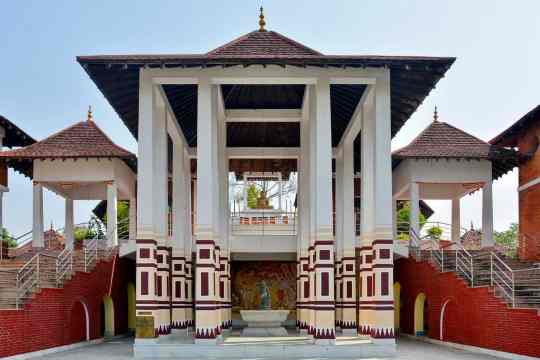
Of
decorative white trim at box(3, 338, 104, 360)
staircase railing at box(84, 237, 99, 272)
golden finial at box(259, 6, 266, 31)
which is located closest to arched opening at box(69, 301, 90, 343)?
decorative white trim at box(3, 338, 104, 360)

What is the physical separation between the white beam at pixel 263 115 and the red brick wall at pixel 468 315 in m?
6.98

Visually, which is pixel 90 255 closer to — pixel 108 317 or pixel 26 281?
pixel 108 317

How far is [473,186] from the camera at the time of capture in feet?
92.3

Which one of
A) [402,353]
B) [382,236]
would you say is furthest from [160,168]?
[402,353]

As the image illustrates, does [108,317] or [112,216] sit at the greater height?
[112,216]

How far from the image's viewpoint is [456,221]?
29844 mm

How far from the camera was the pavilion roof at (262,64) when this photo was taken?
18531mm

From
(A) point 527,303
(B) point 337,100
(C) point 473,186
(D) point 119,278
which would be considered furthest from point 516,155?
(D) point 119,278

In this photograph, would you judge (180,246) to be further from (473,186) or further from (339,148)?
(473,186)

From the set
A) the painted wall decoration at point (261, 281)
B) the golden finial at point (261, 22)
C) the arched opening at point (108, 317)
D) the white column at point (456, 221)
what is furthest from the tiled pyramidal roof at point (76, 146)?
the white column at point (456, 221)

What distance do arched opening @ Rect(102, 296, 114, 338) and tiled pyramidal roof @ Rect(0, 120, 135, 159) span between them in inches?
224

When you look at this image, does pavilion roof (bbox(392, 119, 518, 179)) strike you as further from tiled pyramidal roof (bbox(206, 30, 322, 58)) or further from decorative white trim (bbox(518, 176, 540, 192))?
tiled pyramidal roof (bbox(206, 30, 322, 58))

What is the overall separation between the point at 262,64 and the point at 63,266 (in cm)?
848

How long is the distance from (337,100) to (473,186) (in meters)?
8.70
